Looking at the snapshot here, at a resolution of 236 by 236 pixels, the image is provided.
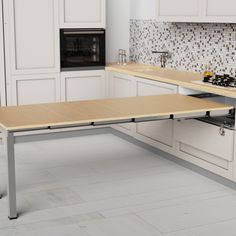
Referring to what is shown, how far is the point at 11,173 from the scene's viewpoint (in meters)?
3.46

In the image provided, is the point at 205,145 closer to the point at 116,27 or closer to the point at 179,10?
the point at 179,10

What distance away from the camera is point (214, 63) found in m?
4.98

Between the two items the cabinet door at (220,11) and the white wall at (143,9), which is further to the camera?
the white wall at (143,9)

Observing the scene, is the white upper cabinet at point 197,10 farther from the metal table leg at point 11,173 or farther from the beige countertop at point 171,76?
the metal table leg at point 11,173

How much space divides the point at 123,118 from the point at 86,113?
293 millimetres

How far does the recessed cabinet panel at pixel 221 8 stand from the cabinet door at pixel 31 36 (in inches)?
71.7

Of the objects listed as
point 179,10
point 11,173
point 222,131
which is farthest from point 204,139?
point 11,173

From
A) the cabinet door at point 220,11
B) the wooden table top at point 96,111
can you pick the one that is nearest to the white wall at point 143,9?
the cabinet door at point 220,11

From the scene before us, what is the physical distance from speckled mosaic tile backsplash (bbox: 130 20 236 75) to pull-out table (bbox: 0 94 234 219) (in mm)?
721

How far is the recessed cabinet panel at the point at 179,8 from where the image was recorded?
467cm

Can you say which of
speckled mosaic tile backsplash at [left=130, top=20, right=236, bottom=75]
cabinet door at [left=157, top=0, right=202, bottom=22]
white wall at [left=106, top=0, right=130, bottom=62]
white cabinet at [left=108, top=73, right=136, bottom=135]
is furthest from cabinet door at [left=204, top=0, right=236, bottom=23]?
white wall at [left=106, top=0, right=130, bottom=62]

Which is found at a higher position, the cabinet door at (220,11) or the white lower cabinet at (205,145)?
the cabinet door at (220,11)

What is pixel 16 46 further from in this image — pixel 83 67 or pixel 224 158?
pixel 224 158

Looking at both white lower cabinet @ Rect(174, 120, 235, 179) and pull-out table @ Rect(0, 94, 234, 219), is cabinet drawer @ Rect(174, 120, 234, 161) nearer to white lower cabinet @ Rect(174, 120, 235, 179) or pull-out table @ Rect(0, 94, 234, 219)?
white lower cabinet @ Rect(174, 120, 235, 179)
